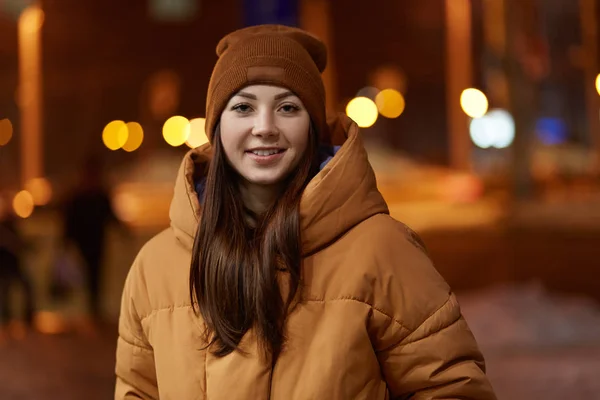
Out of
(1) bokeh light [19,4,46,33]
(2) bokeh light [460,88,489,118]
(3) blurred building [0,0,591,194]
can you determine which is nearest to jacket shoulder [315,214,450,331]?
(3) blurred building [0,0,591,194]

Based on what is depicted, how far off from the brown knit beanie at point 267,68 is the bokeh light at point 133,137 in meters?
25.0

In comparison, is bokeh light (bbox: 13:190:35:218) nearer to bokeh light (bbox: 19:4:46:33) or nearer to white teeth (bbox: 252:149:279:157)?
bokeh light (bbox: 19:4:46:33)

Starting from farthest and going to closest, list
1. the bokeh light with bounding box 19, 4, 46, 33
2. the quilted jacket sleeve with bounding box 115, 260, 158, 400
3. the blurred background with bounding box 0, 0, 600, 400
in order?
the bokeh light with bounding box 19, 4, 46, 33, the blurred background with bounding box 0, 0, 600, 400, the quilted jacket sleeve with bounding box 115, 260, 158, 400

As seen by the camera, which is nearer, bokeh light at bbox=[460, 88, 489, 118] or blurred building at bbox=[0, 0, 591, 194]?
bokeh light at bbox=[460, 88, 489, 118]

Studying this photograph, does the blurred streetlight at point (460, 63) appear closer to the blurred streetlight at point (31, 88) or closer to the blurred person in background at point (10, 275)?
the blurred streetlight at point (31, 88)

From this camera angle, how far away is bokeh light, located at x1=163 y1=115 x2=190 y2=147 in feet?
72.8

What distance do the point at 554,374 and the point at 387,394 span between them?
492 centimetres

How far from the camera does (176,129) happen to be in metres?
22.6

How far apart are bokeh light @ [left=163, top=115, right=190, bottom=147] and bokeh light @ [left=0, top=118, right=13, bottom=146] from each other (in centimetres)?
365

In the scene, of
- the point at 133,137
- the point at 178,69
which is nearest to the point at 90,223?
the point at 178,69

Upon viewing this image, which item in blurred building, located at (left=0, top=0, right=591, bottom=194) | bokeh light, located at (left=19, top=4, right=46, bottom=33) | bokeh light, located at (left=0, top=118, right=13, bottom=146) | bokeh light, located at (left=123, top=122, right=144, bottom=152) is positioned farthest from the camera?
bokeh light, located at (left=123, top=122, right=144, bottom=152)

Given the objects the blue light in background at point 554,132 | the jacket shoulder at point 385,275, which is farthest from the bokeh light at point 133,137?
the jacket shoulder at point 385,275

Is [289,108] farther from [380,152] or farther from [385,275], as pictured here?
[380,152]

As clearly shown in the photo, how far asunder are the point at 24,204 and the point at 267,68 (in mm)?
14251
